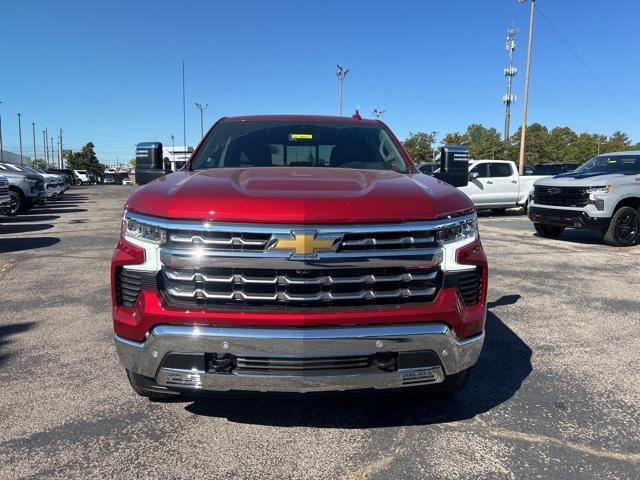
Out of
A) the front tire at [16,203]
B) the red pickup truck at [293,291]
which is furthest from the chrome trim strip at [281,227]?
the front tire at [16,203]

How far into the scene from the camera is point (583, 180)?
10266mm

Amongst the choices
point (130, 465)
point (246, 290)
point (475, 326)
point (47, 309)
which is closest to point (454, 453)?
point (475, 326)

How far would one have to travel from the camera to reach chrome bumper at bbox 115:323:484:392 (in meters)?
2.42

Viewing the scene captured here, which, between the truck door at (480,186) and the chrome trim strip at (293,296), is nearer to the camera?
the chrome trim strip at (293,296)

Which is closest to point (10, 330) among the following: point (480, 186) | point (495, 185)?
point (480, 186)

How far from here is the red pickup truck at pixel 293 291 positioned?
8.02 feet

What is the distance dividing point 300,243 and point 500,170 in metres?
16.8

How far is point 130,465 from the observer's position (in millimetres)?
2621

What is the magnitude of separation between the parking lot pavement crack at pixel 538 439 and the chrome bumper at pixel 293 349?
667 mm

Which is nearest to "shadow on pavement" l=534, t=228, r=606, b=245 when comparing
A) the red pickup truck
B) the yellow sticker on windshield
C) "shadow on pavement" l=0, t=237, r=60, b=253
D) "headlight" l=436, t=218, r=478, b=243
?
the yellow sticker on windshield

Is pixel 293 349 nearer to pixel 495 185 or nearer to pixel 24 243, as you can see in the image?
pixel 24 243

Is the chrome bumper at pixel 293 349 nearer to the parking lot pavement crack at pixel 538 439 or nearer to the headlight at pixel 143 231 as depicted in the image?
the headlight at pixel 143 231

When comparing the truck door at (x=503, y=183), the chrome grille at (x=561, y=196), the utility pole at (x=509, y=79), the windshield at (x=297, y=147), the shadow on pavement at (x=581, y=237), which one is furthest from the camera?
the utility pole at (x=509, y=79)

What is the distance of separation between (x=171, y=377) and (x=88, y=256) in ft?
22.6
